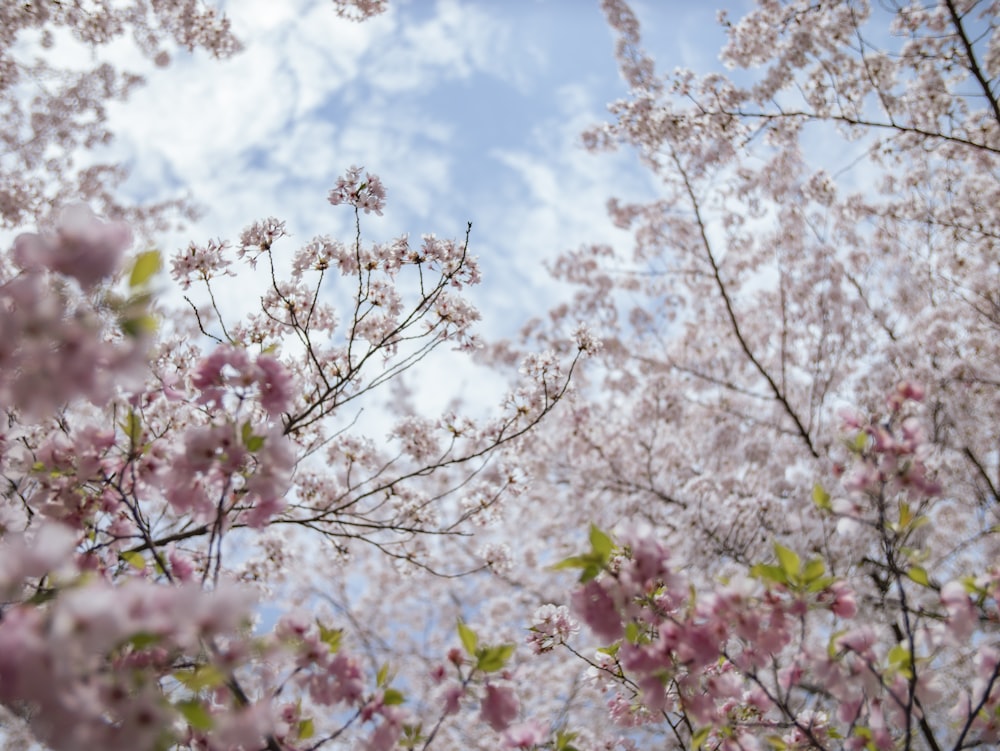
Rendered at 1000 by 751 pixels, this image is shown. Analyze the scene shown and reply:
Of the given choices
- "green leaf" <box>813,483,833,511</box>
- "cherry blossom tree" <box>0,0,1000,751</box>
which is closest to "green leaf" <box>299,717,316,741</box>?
"cherry blossom tree" <box>0,0,1000,751</box>

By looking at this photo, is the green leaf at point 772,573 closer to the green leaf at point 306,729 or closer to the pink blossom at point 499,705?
the pink blossom at point 499,705

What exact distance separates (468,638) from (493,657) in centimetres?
9

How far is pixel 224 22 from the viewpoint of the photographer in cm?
552

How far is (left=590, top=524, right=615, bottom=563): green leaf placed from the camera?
5.00 ft

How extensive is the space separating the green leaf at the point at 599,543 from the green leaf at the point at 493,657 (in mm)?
381

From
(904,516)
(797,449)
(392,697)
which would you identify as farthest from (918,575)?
(797,449)

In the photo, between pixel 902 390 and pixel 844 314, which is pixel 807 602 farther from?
pixel 844 314

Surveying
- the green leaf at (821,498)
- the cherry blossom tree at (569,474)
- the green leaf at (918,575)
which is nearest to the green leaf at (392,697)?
the cherry blossom tree at (569,474)

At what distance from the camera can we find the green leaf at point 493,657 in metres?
1.62

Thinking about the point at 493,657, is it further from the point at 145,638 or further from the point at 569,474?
the point at 569,474

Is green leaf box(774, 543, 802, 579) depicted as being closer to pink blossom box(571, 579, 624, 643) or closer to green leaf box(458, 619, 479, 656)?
pink blossom box(571, 579, 624, 643)

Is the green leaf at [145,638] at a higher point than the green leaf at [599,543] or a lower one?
lower

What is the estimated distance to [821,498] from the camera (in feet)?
5.83

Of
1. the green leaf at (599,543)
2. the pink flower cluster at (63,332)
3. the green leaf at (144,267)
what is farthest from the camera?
the green leaf at (599,543)
